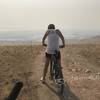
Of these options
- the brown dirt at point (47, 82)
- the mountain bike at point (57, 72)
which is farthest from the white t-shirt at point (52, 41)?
the brown dirt at point (47, 82)

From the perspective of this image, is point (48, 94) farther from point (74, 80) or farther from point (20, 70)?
point (20, 70)

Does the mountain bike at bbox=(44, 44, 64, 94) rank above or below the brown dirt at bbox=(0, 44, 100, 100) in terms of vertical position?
above

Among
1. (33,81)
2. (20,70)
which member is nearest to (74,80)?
(33,81)

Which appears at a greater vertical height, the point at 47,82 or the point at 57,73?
the point at 57,73

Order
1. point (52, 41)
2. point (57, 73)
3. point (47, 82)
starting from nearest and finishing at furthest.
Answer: point (57, 73) < point (52, 41) < point (47, 82)

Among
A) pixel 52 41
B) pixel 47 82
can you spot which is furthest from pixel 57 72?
pixel 47 82

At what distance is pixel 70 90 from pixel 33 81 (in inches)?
71.0

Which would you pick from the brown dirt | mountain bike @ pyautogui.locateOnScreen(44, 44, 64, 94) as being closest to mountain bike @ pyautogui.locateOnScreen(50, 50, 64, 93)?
mountain bike @ pyautogui.locateOnScreen(44, 44, 64, 94)

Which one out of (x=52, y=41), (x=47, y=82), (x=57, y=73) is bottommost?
(x=47, y=82)

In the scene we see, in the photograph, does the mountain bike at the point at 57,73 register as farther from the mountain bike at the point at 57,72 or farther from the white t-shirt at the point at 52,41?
the white t-shirt at the point at 52,41

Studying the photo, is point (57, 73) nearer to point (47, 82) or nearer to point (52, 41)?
point (52, 41)

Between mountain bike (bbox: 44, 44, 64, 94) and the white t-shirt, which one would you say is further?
the white t-shirt

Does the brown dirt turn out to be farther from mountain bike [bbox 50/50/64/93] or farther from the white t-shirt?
the white t-shirt

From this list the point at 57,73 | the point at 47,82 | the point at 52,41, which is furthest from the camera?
the point at 47,82
